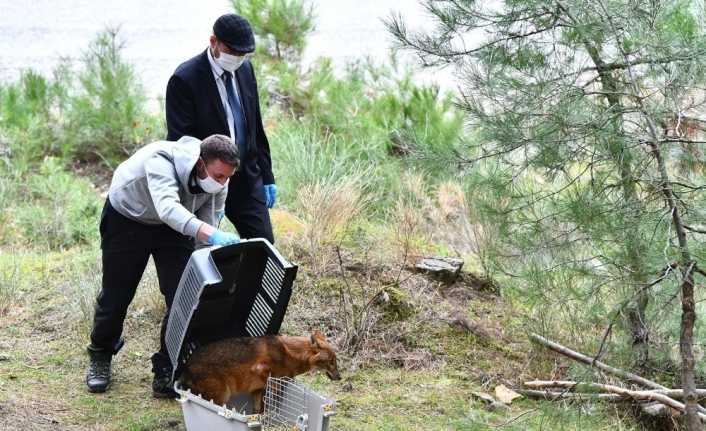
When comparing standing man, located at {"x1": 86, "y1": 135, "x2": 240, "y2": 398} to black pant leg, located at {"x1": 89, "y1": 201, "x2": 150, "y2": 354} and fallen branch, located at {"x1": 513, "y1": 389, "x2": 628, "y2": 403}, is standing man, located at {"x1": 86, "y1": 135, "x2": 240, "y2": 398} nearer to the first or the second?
black pant leg, located at {"x1": 89, "y1": 201, "x2": 150, "y2": 354}

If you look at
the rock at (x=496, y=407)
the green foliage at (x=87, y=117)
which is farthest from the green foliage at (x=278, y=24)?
the rock at (x=496, y=407)

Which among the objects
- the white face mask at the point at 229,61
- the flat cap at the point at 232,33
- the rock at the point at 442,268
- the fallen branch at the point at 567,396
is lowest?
the fallen branch at the point at 567,396

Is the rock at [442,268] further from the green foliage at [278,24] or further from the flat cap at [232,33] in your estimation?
the green foliage at [278,24]

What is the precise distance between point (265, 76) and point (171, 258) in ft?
15.8

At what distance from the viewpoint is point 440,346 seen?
228 inches

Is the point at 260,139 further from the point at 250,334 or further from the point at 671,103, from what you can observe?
the point at 671,103

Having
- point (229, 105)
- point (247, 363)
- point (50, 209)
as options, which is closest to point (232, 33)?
point (229, 105)

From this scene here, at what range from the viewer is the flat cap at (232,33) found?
15.7ft

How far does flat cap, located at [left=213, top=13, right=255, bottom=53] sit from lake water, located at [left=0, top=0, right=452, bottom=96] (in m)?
5.29

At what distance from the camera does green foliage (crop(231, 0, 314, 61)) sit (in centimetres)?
962

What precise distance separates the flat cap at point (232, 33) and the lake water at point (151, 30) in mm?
5289

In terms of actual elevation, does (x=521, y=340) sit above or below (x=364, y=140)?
below

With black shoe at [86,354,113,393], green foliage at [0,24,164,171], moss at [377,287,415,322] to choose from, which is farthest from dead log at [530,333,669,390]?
green foliage at [0,24,164,171]

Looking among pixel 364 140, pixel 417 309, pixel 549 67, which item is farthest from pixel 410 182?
pixel 549 67
